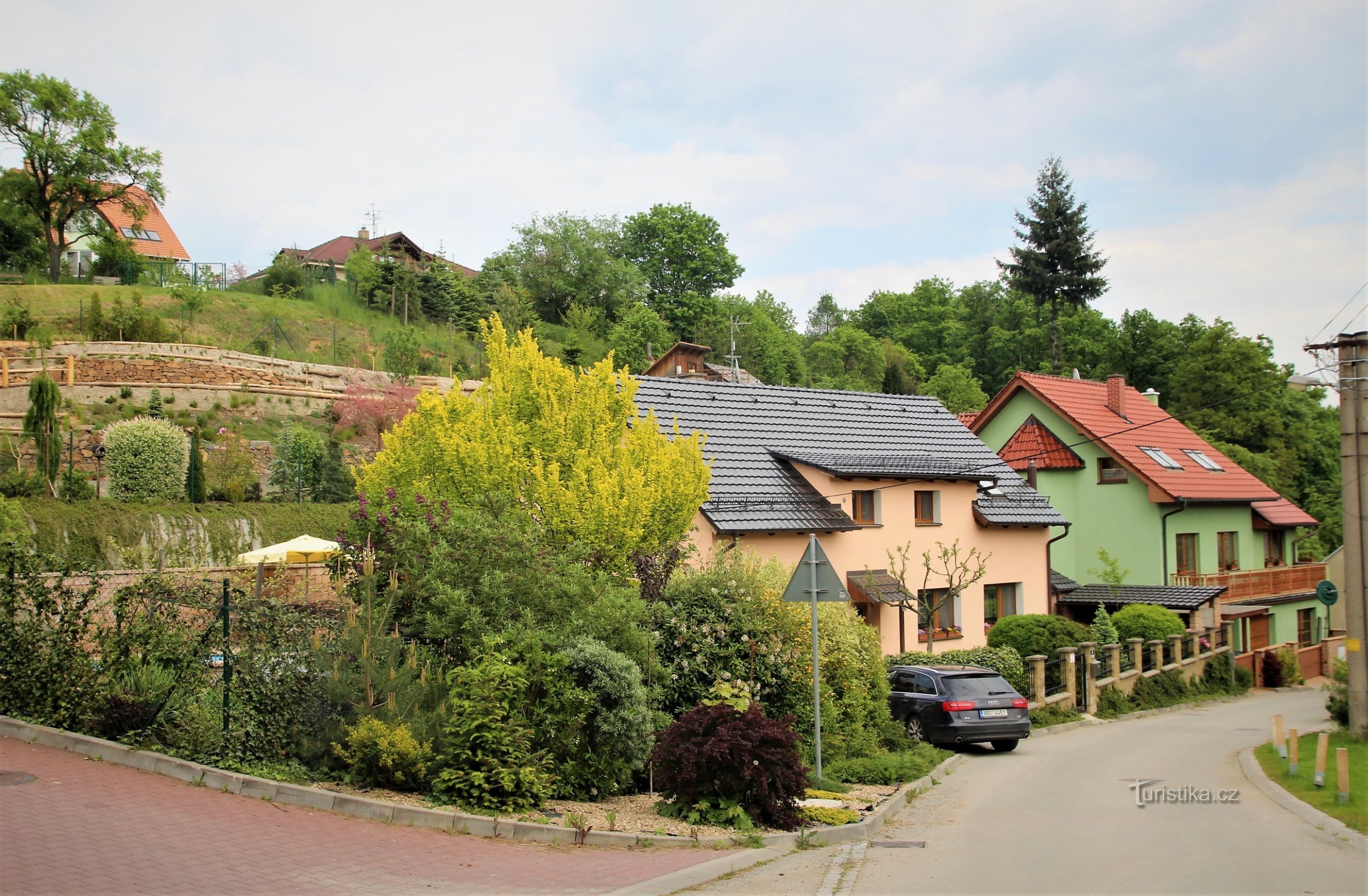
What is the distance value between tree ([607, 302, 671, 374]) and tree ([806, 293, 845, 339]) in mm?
53713

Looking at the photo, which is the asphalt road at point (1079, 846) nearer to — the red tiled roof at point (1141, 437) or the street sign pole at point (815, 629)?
the street sign pole at point (815, 629)

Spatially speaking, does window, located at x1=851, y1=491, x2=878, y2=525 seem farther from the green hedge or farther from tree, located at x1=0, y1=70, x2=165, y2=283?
tree, located at x1=0, y1=70, x2=165, y2=283

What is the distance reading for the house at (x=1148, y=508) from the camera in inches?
1388

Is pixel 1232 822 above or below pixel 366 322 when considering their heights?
below

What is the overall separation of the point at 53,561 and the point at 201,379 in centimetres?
2405

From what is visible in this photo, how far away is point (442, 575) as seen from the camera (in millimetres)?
12250

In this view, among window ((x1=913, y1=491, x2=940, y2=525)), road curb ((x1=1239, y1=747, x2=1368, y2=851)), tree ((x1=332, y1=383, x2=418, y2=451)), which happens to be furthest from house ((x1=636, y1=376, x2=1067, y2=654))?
tree ((x1=332, y1=383, x2=418, y2=451))

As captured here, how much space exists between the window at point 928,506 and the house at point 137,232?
39.5 m

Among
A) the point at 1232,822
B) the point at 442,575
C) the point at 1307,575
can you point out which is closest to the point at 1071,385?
the point at 1307,575

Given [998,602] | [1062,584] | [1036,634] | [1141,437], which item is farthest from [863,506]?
[1141,437]

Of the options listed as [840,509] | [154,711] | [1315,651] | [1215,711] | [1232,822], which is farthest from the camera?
[1315,651]

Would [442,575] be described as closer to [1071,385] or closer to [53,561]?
[53,561]

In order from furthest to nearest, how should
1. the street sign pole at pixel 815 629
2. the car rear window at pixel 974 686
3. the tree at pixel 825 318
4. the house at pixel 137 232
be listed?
the tree at pixel 825 318, the house at pixel 137 232, the car rear window at pixel 974 686, the street sign pole at pixel 815 629

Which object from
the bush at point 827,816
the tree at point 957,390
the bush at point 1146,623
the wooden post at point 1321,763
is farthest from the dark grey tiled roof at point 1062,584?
the tree at point 957,390
